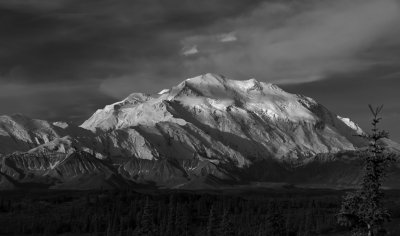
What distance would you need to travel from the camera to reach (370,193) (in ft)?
185

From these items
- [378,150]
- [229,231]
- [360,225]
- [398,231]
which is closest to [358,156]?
[378,150]

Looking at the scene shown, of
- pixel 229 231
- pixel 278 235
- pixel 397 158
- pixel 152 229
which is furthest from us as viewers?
pixel 278 235

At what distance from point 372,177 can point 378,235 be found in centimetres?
627

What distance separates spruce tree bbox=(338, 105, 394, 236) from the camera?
56000 mm

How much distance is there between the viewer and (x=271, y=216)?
18550 cm

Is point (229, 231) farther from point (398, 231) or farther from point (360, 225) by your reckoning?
point (360, 225)

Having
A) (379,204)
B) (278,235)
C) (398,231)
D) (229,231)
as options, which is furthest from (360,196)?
(398,231)

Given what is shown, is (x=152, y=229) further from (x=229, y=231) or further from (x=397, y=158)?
(x=397, y=158)

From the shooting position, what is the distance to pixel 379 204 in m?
56.5

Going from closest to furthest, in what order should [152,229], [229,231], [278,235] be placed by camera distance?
[152,229] → [229,231] → [278,235]

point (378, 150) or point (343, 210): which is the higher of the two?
point (378, 150)

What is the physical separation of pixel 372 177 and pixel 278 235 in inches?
5036

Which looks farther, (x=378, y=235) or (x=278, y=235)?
(x=278, y=235)

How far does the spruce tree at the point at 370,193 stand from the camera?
56.0 metres
